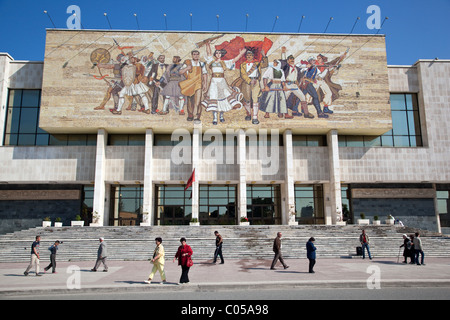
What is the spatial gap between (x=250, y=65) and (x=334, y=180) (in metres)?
13.3

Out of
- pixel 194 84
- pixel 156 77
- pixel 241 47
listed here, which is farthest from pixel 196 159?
pixel 241 47

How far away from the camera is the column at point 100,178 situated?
32.4 m

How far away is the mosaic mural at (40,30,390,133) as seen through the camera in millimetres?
33062

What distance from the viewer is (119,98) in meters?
33.2

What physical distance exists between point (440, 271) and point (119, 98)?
92.5 feet

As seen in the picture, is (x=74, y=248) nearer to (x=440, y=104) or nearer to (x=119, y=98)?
(x=119, y=98)

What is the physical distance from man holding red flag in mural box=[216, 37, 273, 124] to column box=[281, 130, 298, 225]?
3.47 metres

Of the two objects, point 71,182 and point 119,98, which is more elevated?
point 119,98

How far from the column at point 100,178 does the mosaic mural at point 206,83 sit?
4.67 feet

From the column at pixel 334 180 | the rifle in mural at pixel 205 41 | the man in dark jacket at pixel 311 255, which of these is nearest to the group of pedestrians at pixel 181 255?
the man in dark jacket at pixel 311 255

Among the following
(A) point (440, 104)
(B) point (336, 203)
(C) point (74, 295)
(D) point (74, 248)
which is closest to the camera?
(C) point (74, 295)

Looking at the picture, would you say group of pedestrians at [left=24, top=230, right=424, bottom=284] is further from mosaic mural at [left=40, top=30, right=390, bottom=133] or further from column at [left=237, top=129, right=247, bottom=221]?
mosaic mural at [left=40, top=30, right=390, bottom=133]
